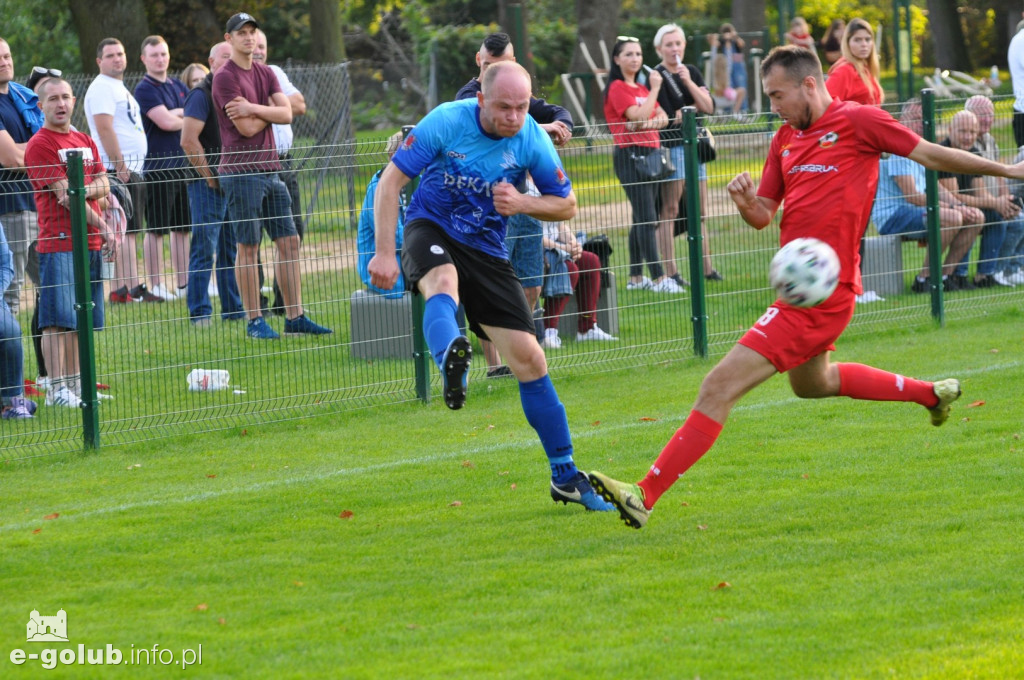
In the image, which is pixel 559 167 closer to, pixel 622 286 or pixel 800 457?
pixel 800 457

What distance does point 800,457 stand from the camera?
7.84 m

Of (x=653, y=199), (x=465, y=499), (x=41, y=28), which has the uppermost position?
(x=41, y=28)

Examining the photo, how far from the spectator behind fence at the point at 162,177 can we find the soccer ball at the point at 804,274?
13.8 feet

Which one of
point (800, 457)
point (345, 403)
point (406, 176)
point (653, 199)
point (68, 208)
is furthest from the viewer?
point (653, 199)

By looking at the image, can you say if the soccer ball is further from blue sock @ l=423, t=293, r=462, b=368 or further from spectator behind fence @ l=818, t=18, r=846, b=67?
spectator behind fence @ l=818, t=18, r=846, b=67

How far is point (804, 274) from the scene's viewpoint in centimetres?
618

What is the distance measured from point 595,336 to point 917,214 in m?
3.77

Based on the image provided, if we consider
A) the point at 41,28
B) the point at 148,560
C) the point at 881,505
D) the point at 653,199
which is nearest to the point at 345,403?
the point at 653,199

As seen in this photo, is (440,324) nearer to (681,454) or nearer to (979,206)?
(681,454)

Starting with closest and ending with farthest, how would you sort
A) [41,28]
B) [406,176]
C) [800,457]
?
1. [406,176]
2. [800,457]
3. [41,28]

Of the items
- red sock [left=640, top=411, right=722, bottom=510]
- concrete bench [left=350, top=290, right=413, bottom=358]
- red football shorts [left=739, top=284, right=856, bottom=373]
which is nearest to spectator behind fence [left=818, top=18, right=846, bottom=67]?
concrete bench [left=350, top=290, right=413, bottom=358]

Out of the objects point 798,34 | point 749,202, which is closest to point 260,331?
point 749,202

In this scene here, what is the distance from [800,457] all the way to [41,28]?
28.0m

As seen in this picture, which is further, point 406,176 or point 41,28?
point 41,28
